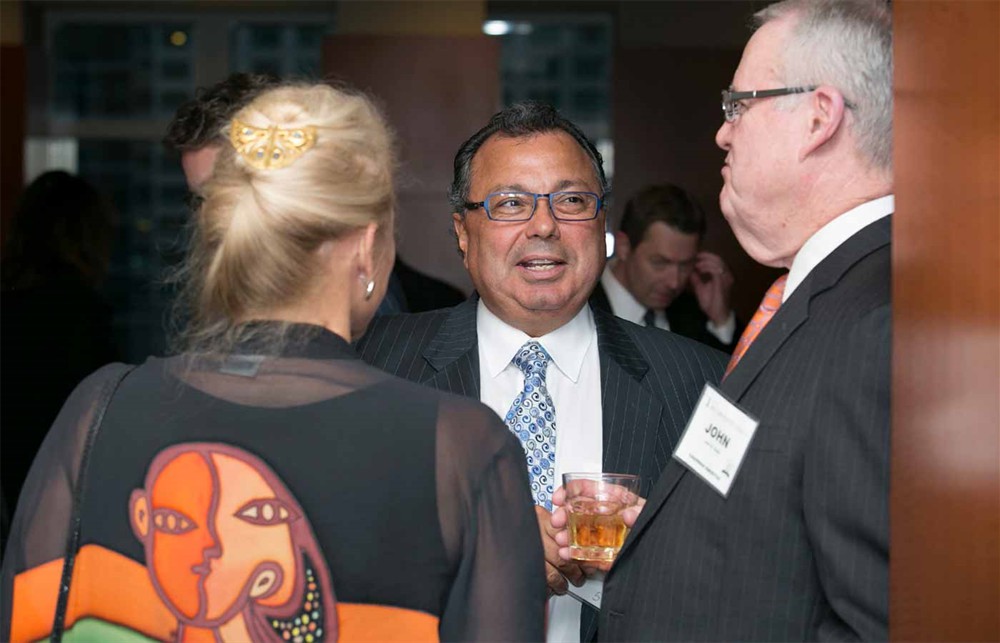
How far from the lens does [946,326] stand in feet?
5.35

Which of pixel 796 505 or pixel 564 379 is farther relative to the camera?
pixel 564 379

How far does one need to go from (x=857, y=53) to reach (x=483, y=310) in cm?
117

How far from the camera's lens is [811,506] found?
1762mm

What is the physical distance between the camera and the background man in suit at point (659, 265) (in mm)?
5172

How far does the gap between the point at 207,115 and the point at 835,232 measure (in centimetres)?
180

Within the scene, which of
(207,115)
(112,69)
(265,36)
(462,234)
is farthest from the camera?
(112,69)

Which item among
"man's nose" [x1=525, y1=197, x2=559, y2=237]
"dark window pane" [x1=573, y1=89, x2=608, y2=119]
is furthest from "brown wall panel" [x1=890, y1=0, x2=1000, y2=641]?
"dark window pane" [x1=573, y1=89, x2=608, y2=119]

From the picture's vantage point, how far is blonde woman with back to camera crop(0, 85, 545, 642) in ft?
5.32

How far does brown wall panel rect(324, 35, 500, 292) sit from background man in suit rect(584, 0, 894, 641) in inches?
171

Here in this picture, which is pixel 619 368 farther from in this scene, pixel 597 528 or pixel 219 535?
pixel 219 535

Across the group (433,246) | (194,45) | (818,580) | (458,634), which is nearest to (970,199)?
(818,580)

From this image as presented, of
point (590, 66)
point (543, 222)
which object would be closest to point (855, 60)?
point (543, 222)

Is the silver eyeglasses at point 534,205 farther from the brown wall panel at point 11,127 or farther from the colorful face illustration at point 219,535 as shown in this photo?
the brown wall panel at point 11,127

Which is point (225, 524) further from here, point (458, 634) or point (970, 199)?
point (970, 199)
